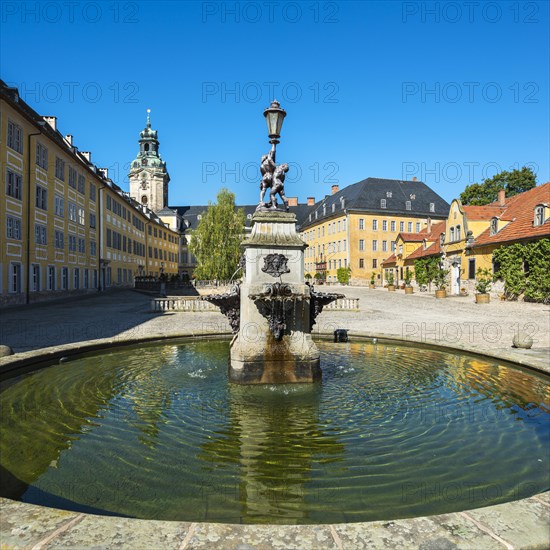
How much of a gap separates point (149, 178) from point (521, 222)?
7389cm

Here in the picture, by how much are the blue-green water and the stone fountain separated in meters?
0.33

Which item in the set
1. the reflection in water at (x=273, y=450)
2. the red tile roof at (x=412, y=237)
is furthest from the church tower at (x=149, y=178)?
the reflection in water at (x=273, y=450)

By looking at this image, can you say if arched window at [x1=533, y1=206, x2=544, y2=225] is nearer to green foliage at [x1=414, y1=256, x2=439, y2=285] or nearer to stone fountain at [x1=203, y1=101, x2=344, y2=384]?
green foliage at [x1=414, y1=256, x2=439, y2=285]

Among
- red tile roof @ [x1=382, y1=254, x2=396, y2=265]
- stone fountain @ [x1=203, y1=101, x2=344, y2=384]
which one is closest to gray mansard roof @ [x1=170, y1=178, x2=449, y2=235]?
red tile roof @ [x1=382, y1=254, x2=396, y2=265]

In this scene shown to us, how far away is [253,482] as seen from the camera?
3748mm

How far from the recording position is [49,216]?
101 ft

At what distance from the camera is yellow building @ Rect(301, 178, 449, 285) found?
61531 mm

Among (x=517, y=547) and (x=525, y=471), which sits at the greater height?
(x=517, y=547)

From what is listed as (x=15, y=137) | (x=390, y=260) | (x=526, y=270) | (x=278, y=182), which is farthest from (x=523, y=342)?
(x=390, y=260)

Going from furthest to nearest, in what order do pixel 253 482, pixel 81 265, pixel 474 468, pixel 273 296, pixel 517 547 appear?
pixel 81 265 → pixel 273 296 → pixel 474 468 → pixel 253 482 → pixel 517 547

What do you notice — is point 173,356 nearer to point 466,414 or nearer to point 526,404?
point 466,414

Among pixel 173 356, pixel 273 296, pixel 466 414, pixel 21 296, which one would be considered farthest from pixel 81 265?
pixel 466 414

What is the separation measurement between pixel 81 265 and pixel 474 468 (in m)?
39.3

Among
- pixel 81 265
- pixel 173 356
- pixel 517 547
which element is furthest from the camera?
pixel 81 265
